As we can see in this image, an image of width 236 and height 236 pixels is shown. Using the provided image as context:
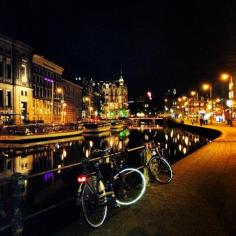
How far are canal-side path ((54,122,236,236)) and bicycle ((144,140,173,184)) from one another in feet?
0.90

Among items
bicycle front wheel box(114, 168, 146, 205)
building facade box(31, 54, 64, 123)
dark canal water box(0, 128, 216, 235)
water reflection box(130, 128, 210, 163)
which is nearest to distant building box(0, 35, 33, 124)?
building facade box(31, 54, 64, 123)

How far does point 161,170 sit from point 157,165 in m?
0.22

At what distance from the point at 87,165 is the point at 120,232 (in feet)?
5.15

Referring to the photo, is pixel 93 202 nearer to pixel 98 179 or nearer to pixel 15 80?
pixel 98 179

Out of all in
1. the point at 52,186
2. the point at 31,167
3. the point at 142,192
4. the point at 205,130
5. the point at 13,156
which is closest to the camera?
the point at 142,192

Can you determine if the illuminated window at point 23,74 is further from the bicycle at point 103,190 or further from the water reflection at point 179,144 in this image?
the bicycle at point 103,190

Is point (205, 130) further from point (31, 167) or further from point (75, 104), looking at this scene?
point (75, 104)

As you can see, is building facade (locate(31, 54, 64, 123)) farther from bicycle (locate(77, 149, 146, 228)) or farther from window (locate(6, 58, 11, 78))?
bicycle (locate(77, 149, 146, 228))

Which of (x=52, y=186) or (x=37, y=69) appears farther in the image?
(x=37, y=69)

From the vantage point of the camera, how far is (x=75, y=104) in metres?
121

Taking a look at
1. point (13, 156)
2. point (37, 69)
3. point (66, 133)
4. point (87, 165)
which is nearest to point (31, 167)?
point (13, 156)

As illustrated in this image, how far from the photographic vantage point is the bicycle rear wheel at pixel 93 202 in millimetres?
7102

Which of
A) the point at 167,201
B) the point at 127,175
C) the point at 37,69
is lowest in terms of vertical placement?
the point at 167,201

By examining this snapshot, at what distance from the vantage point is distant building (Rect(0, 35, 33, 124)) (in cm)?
6494
